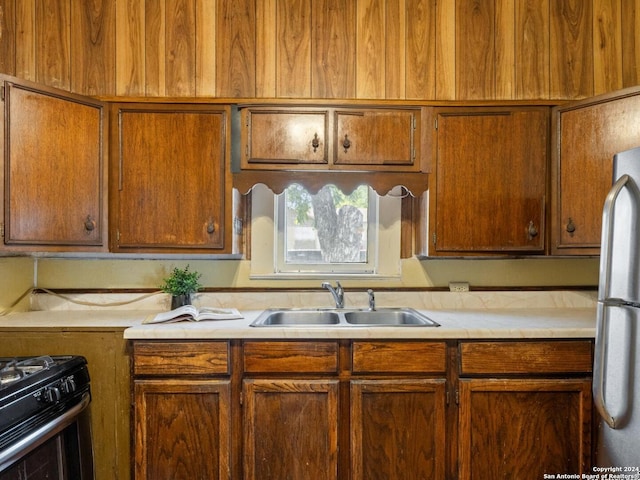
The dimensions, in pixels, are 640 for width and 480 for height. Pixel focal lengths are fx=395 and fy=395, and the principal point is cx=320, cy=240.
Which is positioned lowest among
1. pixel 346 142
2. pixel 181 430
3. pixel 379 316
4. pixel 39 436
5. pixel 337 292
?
pixel 181 430

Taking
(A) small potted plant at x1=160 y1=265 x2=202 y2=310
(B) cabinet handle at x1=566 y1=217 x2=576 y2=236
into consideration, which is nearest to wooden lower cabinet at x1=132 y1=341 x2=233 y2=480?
(A) small potted plant at x1=160 y1=265 x2=202 y2=310

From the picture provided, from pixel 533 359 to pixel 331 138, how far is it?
1355 mm

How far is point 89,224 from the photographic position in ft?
6.22

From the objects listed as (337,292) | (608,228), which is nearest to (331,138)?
(337,292)

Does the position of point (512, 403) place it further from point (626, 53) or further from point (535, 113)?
point (626, 53)

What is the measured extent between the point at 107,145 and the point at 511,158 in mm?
1994

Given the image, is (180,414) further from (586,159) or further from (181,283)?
(586,159)

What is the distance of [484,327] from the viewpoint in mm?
1702

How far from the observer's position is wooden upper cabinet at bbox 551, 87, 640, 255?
1812 mm

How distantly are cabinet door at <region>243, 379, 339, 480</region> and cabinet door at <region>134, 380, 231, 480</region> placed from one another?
105mm

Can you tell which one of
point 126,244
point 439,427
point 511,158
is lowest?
point 439,427

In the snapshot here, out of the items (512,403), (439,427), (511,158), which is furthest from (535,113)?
(439,427)

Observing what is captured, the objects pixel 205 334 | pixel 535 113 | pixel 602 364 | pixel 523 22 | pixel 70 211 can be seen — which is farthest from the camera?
pixel 523 22

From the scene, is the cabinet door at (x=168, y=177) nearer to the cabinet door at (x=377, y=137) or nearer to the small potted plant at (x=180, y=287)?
the small potted plant at (x=180, y=287)
